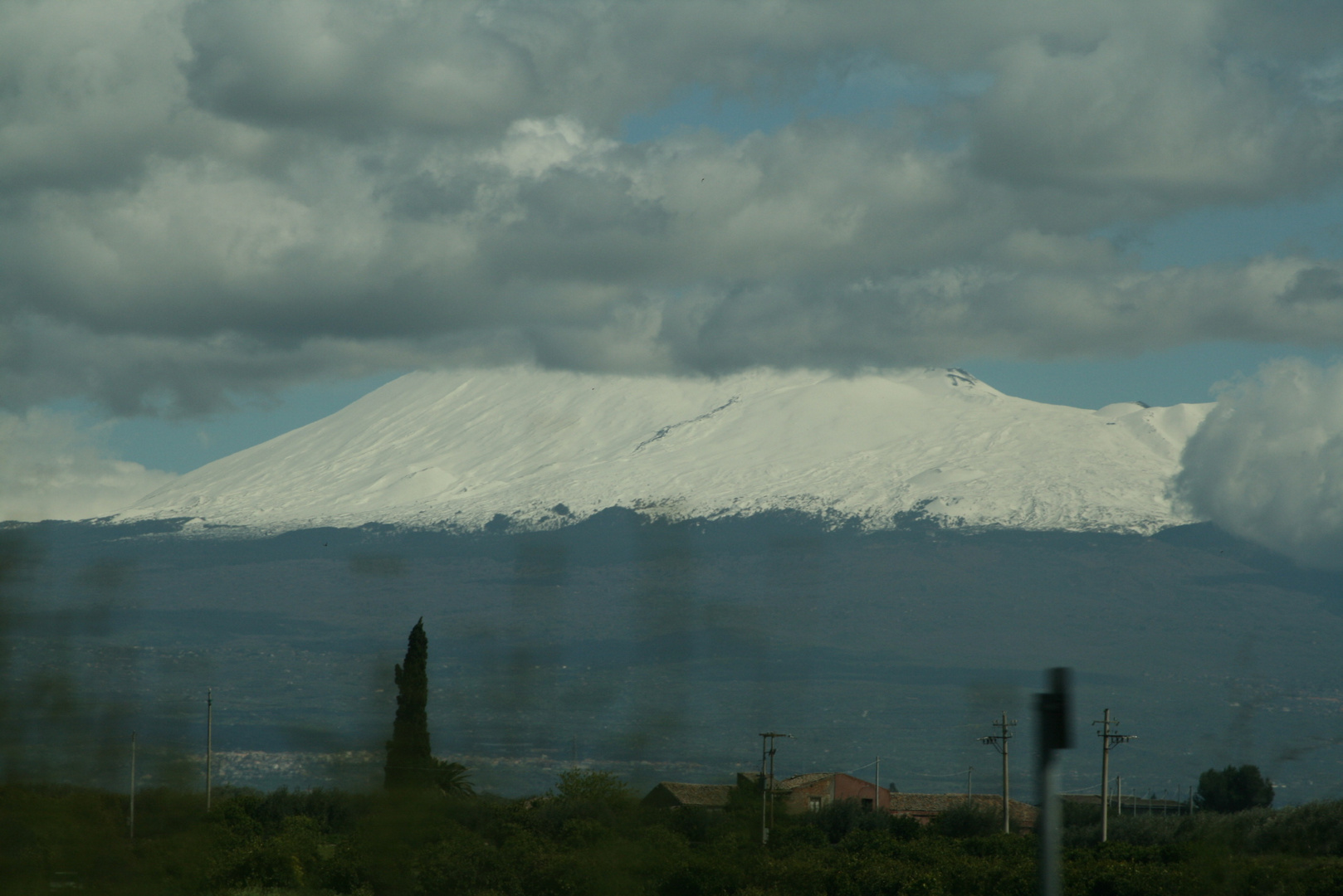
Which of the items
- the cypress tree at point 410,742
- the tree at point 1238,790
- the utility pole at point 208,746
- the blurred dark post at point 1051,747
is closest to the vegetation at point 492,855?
the cypress tree at point 410,742

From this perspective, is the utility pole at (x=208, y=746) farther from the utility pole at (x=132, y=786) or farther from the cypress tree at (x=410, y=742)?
the utility pole at (x=132, y=786)

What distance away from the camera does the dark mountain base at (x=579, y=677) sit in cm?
959

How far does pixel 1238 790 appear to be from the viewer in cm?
7769

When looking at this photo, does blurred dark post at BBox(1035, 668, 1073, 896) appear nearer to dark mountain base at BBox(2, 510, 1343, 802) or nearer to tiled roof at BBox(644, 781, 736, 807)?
dark mountain base at BBox(2, 510, 1343, 802)

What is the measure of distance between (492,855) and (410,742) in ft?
6.06

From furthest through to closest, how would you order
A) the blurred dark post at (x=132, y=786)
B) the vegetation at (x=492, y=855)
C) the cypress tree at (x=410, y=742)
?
the cypress tree at (x=410, y=742) → the blurred dark post at (x=132, y=786) → the vegetation at (x=492, y=855)

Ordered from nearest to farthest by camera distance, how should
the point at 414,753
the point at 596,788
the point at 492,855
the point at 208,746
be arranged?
1. the point at 208,746
2. the point at 414,753
3. the point at 492,855
4. the point at 596,788

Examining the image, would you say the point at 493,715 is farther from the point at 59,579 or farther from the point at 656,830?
the point at 59,579

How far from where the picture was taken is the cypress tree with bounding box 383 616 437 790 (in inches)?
480

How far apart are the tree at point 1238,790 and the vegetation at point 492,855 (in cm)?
5271

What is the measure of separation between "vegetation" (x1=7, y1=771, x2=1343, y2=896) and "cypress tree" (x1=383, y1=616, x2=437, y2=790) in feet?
0.64

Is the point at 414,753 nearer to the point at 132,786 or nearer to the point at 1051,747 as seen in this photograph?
the point at 132,786

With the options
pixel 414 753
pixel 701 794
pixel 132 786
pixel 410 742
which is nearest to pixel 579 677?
pixel 701 794

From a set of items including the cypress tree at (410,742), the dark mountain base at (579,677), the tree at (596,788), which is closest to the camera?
the dark mountain base at (579,677)
